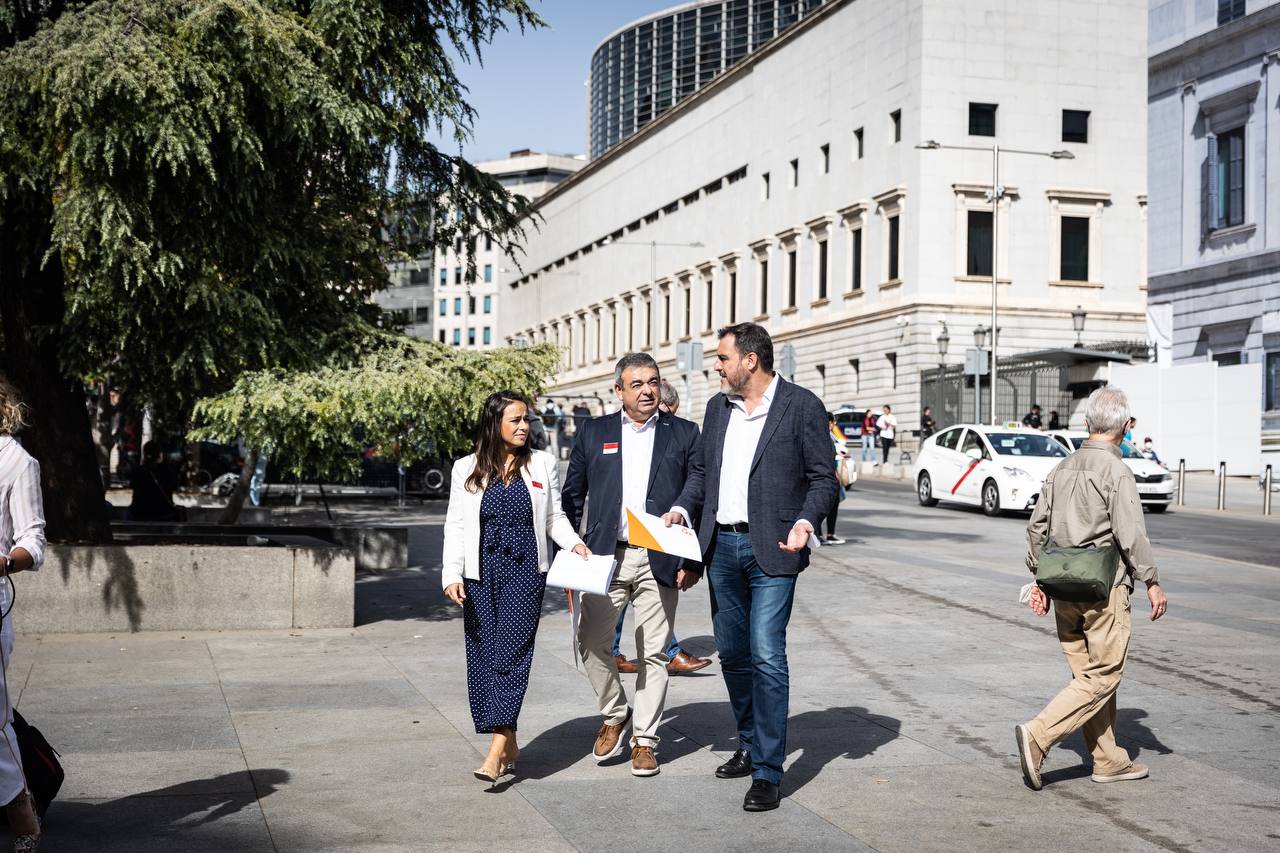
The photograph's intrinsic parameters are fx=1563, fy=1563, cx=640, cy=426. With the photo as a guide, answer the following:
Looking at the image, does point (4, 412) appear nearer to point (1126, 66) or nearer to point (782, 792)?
point (782, 792)

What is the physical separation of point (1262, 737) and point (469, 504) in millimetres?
4087

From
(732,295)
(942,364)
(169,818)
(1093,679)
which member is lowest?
(169,818)

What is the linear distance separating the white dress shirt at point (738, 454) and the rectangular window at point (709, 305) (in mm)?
67116

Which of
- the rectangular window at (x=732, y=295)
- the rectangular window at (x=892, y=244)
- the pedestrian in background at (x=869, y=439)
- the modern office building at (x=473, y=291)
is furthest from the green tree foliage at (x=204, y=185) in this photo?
the modern office building at (x=473, y=291)

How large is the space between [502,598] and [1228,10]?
36.9 metres

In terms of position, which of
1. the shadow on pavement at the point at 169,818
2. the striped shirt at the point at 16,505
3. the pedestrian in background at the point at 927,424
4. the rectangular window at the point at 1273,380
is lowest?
the shadow on pavement at the point at 169,818

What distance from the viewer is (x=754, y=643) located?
6414mm

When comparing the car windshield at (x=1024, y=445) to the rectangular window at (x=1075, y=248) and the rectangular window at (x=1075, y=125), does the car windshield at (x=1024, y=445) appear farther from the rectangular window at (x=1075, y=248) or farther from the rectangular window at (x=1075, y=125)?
the rectangular window at (x=1075, y=125)

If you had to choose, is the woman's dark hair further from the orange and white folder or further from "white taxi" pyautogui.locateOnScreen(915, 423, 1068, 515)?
"white taxi" pyautogui.locateOnScreen(915, 423, 1068, 515)

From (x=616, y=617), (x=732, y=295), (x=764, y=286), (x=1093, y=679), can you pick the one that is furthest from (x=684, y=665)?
Result: (x=732, y=295)

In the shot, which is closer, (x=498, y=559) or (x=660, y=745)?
(x=498, y=559)

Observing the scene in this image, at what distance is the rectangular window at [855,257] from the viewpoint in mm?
59531

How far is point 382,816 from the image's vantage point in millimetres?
6023

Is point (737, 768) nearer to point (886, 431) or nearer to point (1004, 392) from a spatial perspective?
point (886, 431)
